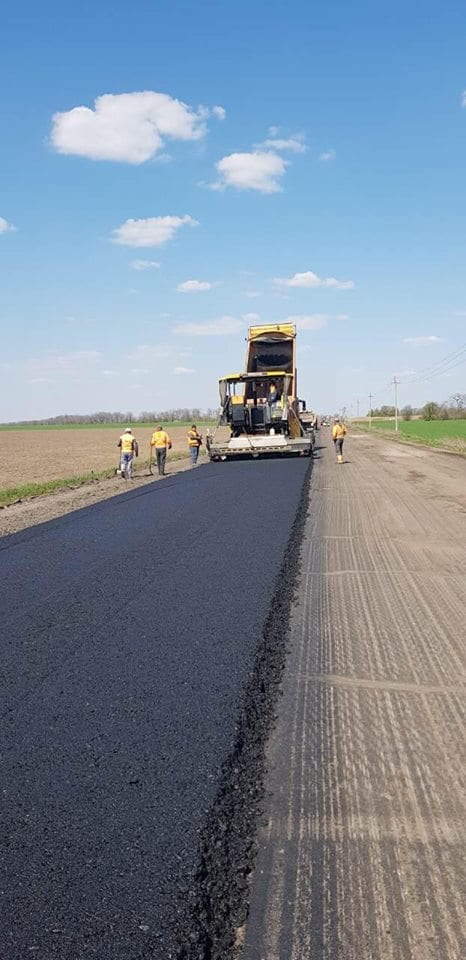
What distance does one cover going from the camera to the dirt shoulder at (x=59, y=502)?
1224 cm

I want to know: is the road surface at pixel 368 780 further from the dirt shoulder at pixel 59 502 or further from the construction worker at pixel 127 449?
the construction worker at pixel 127 449

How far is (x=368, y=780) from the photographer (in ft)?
10.6

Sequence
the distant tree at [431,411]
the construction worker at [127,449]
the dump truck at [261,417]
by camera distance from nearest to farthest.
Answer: the construction worker at [127,449] → the dump truck at [261,417] → the distant tree at [431,411]

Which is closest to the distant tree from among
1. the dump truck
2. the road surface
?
the dump truck

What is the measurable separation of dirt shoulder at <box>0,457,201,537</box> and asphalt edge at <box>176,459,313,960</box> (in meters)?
7.49

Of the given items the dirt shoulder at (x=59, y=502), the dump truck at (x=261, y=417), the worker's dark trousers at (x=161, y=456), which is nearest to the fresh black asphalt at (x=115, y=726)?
the dirt shoulder at (x=59, y=502)

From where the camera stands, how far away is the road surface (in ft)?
7.63

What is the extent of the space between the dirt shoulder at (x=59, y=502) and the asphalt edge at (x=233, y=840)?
7.49 metres

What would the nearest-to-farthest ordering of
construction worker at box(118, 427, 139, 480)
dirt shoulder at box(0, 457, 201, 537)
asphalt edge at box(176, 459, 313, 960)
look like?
asphalt edge at box(176, 459, 313, 960) < dirt shoulder at box(0, 457, 201, 537) < construction worker at box(118, 427, 139, 480)

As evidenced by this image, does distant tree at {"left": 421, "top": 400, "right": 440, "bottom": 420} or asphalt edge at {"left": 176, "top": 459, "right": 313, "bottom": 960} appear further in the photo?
distant tree at {"left": 421, "top": 400, "right": 440, "bottom": 420}

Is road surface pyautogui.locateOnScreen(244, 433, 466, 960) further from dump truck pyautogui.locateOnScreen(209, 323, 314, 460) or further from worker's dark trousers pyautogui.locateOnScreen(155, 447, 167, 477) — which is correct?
dump truck pyautogui.locateOnScreen(209, 323, 314, 460)

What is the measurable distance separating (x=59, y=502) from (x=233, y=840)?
12740mm

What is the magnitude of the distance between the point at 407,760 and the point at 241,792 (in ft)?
2.79

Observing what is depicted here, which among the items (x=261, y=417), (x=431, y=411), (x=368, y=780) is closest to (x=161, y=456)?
(x=261, y=417)
